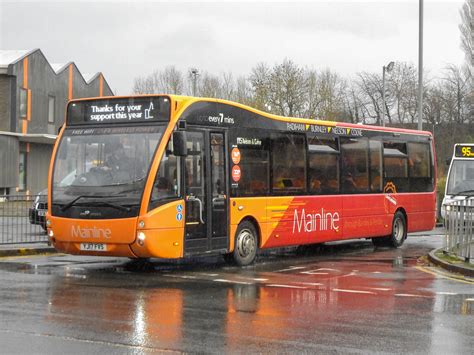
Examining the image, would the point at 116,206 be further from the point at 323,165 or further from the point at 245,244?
the point at 323,165

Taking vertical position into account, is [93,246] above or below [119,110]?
below

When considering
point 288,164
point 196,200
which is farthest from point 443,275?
point 196,200

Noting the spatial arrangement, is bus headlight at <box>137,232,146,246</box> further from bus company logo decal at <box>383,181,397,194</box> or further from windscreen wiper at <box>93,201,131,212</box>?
bus company logo decal at <box>383,181,397,194</box>

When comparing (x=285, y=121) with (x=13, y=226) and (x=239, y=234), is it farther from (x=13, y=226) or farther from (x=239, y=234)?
(x=13, y=226)

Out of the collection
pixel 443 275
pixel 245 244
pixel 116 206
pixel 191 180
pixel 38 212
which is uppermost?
pixel 191 180

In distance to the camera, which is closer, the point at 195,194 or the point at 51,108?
the point at 195,194

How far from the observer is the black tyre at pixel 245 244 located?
15336 millimetres

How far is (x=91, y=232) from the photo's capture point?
44.1 feet

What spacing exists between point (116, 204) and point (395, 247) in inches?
389

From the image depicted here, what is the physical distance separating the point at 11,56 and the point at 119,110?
30.0 m

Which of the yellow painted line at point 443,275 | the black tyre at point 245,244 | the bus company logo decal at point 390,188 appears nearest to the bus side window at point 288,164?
the black tyre at point 245,244

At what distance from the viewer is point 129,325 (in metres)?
8.76

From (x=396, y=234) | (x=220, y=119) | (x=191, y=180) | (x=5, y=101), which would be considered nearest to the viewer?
(x=191, y=180)

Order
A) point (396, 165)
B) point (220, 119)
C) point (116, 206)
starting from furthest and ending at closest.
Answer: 1. point (396, 165)
2. point (220, 119)
3. point (116, 206)
